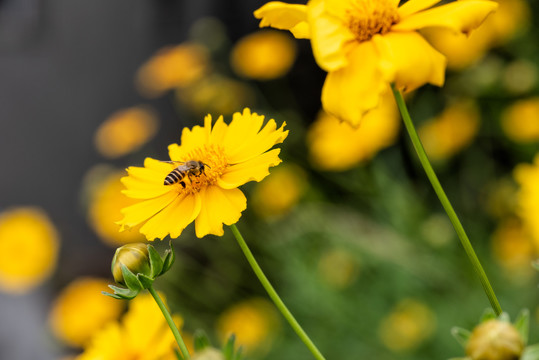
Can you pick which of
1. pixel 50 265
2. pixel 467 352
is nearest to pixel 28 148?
pixel 50 265

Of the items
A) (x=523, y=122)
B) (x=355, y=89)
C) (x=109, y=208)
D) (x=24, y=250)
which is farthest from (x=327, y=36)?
(x=24, y=250)

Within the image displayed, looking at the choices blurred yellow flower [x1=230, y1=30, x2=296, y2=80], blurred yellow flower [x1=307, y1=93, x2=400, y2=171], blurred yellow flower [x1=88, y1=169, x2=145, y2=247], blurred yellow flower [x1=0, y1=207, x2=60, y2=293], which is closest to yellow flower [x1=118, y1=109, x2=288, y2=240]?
blurred yellow flower [x1=307, y1=93, x2=400, y2=171]

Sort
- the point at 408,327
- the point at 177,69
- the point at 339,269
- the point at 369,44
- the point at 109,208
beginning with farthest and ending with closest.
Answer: the point at 177,69 → the point at 109,208 → the point at 339,269 → the point at 408,327 → the point at 369,44

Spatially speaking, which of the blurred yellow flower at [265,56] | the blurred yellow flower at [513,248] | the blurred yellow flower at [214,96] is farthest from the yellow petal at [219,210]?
the blurred yellow flower at [265,56]

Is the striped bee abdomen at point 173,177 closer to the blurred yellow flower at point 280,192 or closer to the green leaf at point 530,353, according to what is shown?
the green leaf at point 530,353

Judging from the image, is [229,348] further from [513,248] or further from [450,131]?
[450,131]

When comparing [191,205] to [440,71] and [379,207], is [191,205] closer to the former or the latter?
[440,71]
